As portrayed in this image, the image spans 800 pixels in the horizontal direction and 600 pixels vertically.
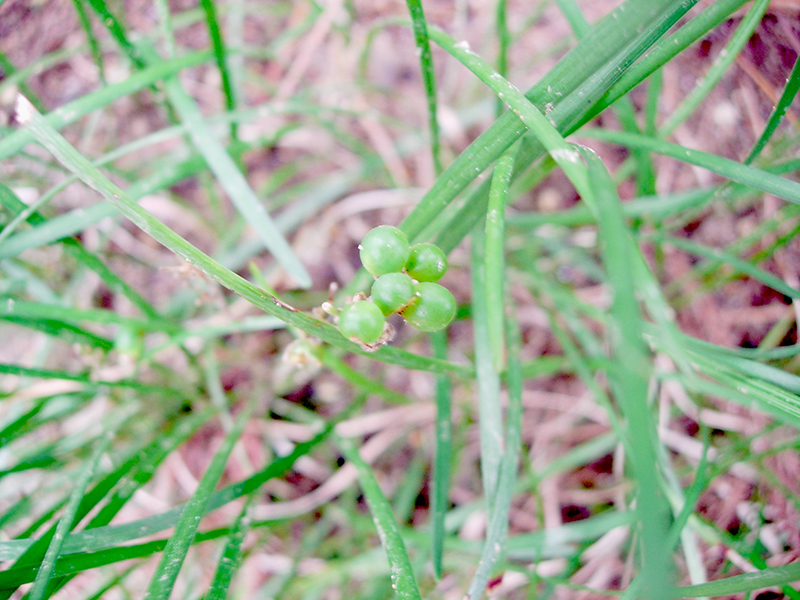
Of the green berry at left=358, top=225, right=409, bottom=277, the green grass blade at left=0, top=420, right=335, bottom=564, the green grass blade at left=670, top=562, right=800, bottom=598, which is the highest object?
the green berry at left=358, top=225, right=409, bottom=277

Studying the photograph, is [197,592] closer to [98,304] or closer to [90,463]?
[90,463]

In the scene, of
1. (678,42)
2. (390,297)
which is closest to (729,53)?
(678,42)

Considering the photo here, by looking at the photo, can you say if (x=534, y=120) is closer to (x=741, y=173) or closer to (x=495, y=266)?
(x=495, y=266)

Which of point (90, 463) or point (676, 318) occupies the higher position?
point (676, 318)

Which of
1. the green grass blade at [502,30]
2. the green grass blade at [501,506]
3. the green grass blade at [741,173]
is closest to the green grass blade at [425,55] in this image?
the green grass blade at [502,30]

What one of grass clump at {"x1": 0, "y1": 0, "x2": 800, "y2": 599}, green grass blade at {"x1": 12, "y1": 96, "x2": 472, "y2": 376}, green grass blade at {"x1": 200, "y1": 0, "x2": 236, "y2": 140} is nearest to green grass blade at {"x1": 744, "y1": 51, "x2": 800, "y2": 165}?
grass clump at {"x1": 0, "y1": 0, "x2": 800, "y2": 599}

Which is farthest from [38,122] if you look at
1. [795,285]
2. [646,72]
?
[795,285]

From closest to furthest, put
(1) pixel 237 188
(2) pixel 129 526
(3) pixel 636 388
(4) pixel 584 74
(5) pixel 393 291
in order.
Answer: (3) pixel 636 388 < (5) pixel 393 291 < (4) pixel 584 74 < (2) pixel 129 526 < (1) pixel 237 188

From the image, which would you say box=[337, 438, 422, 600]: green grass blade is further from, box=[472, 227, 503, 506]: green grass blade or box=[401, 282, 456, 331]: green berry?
box=[401, 282, 456, 331]: green berry
